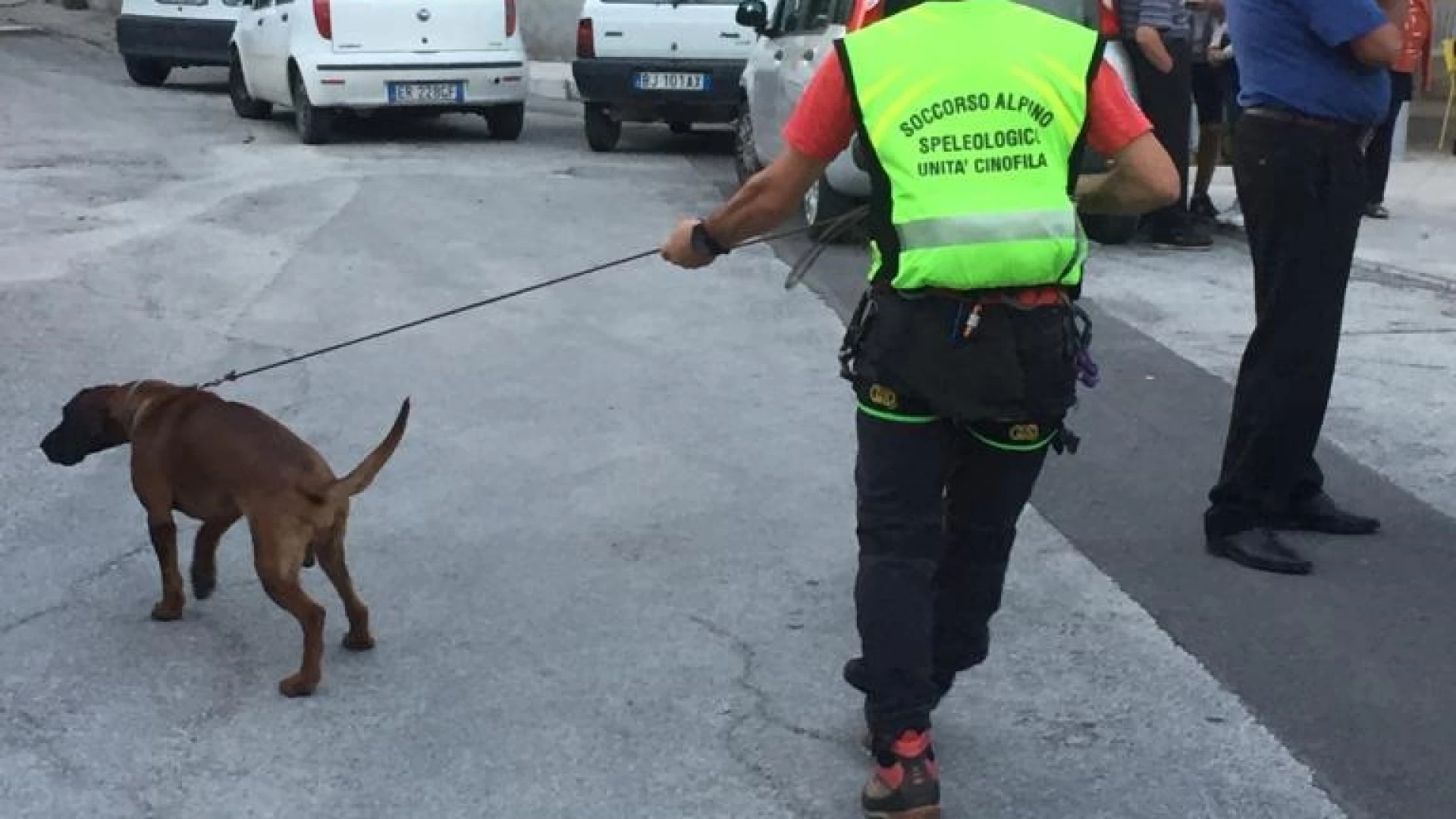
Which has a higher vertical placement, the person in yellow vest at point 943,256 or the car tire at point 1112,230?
the person in yellow vest at point 943,256

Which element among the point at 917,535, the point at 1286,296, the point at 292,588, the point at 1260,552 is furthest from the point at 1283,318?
the point at 292,588

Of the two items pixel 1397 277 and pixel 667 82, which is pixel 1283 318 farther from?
pixel 667 82

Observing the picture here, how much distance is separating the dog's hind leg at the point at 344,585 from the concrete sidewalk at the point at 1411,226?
228 inches

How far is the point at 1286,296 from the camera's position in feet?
17.9

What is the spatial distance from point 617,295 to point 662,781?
5.58 metres

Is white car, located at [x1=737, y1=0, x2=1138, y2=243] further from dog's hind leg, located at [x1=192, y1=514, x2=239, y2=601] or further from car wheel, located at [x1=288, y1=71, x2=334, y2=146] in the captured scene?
dog's hind leg, located at [x1=192, y1=514, x2=239, y2=601]

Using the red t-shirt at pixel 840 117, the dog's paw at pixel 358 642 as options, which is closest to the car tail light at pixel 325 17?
the dog's paw at pixel 358 642

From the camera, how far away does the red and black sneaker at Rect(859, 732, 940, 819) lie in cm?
382

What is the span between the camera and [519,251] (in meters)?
10.8

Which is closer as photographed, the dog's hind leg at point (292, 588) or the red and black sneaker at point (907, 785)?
the red and black sneaker at point (907, 785)

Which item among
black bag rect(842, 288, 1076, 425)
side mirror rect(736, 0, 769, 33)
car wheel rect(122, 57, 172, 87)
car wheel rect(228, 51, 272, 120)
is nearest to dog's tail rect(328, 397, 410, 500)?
black bag rect(842, 288, 1076, 425)

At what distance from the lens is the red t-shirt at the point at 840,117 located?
359 cm

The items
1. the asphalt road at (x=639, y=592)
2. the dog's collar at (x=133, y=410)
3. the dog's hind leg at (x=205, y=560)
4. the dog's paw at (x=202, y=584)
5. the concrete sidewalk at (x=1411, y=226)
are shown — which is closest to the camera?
the asphalt road at (x=639, y=592)

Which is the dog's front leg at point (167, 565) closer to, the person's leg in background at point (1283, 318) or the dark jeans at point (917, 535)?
the dark jeans at point (917, 535)
